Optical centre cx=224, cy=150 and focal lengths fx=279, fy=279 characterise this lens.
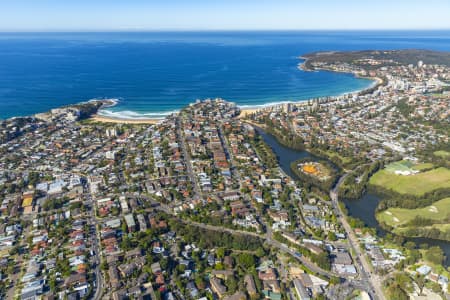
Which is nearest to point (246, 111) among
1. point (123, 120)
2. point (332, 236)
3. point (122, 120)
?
point (123, 120)

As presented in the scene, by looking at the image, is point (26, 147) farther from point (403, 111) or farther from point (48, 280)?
point (403, 111)

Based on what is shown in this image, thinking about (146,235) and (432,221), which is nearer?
(146,235)

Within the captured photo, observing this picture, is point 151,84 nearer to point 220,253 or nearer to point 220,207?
point 220,207

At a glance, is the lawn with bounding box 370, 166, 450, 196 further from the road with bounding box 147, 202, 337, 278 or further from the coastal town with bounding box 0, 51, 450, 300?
the road with bounding box 147, 202, 337, 278

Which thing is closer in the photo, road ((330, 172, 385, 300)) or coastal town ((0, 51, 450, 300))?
road ((330, 172, 385, 300))

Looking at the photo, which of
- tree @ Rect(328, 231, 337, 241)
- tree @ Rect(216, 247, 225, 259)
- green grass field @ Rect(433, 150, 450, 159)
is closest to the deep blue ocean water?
green grass field @ Rect(433, 150, 450, 159)

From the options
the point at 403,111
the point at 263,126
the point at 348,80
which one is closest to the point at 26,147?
the point at 263,126
